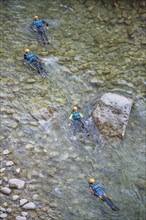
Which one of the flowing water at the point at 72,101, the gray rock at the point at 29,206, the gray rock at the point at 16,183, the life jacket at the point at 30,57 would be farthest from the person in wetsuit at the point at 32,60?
the gray rock at the point at 29,206

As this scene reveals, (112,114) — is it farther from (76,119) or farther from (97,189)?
(97,189)

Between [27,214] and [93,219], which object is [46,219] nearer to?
[27,214]

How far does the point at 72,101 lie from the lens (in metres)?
12.9

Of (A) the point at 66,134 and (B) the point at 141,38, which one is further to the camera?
(B) the point at 141,38

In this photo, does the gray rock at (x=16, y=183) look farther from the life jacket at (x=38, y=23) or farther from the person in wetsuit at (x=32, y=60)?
the life jacket at (x=38, y=23)

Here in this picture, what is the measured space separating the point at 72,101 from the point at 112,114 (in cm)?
174

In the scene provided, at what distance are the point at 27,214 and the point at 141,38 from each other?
9728 millimetres

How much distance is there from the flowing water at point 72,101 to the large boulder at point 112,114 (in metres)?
0.30

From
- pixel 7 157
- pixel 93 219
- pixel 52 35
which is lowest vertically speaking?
pixel 93 219

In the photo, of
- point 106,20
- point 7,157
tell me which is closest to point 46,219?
point 7,157

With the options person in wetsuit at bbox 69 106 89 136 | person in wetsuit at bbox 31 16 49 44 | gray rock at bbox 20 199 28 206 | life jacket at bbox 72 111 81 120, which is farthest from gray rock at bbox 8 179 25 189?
person in wetsuit at bbox 31 16 49 44

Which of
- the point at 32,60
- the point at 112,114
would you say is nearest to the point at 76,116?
the point at 112,114

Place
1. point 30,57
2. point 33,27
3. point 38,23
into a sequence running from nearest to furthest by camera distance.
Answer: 1. point 30,57
2. point 38,23
3. point 33,27

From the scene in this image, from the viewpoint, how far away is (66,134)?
11.8 m
